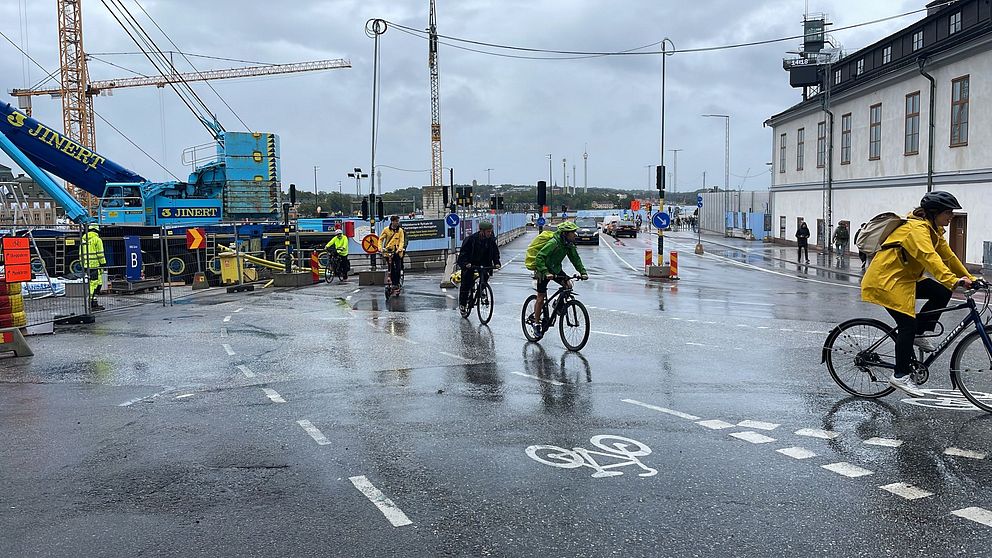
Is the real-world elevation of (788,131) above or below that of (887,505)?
above

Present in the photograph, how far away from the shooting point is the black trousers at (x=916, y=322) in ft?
23.1

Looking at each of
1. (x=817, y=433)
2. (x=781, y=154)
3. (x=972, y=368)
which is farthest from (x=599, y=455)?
(x=781, y=154)

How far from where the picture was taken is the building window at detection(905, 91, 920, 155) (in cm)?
3173

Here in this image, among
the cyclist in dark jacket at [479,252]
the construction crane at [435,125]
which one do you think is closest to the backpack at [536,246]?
the cyclist in dark jacket at [479,252]

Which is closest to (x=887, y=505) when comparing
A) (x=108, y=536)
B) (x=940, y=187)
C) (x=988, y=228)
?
(x=108, y=536)

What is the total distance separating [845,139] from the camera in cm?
3944

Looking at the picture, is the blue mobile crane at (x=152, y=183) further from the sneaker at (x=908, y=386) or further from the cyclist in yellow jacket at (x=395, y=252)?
the sneaker at (x=908, y=386)

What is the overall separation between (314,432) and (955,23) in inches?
1340

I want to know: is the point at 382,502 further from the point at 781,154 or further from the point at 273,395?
the point at 781,154

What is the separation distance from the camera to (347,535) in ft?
14.6

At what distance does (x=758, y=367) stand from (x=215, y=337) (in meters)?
8.00

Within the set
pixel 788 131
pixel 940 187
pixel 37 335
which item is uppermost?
pixel 788 131

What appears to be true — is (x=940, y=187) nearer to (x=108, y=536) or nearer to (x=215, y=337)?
(x=215, y=337)

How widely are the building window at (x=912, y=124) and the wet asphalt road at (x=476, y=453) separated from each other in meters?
23.8
